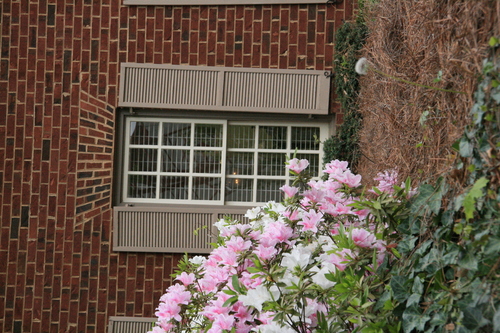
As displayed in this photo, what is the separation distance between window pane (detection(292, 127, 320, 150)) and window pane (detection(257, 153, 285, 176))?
0.23m

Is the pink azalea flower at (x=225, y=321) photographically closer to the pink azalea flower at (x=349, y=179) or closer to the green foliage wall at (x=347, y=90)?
the pink azalea flower at (x=349, y=179)

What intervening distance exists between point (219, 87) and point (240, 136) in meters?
0.59

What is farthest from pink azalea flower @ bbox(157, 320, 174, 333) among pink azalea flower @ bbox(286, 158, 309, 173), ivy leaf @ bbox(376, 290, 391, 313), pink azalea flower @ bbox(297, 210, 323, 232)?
ivy leaf @ bbox(376, 290, 391, 313)

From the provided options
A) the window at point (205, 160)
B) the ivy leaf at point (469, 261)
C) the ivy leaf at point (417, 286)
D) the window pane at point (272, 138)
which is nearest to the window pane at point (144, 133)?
the window at point (205, 160)

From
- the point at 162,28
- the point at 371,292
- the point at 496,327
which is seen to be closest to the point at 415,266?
the point at 371,292

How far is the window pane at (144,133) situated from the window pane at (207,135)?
446 millimetres

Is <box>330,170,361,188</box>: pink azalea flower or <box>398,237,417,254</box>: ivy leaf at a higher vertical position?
<box>330,170,361,188</box>: pink azalea flower

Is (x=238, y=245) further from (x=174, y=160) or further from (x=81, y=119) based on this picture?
(x=81, y=119)

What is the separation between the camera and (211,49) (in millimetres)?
5797

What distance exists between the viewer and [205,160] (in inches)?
233

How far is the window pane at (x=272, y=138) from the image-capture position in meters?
5.95

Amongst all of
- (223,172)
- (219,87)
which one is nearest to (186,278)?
(223,172)

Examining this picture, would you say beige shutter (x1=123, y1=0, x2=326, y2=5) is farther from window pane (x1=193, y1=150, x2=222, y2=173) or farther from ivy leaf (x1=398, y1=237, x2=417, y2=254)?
ivy leaf (x1=398, y1=237, x2=417, y2=254)

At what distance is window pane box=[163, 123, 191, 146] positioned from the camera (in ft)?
19.4
